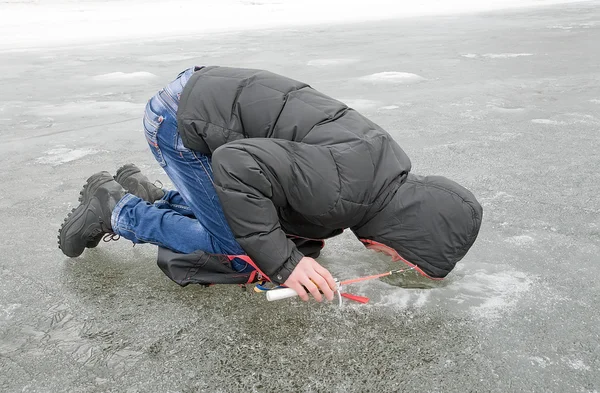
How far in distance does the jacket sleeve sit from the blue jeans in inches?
13.9

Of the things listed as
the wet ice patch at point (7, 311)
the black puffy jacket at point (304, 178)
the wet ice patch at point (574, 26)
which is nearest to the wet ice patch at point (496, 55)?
the wet ice patch at point (574, 26)

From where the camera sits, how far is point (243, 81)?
7.33 ft

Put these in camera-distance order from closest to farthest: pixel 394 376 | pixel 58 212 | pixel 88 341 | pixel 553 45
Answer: pixel 394 376 → pixel 88 341 → pixel 58 212 → pixel 553 45

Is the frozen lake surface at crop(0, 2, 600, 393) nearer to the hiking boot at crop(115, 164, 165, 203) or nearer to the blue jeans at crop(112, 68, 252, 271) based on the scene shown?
the blue jeans at crop(112, 68, 252, 271)

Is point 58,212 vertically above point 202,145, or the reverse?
point 202,145

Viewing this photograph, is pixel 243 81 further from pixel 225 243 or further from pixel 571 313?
pixel 571 313

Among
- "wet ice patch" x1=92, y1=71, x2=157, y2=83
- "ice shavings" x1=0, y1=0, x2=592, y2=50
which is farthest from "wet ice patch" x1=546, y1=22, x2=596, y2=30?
"wet ice patch" x1=92, y1=71, x2=157, y2=83

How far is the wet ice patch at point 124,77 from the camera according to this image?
6516 mm

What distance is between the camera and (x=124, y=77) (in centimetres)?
669

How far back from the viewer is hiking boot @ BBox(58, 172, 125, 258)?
254 centimetres

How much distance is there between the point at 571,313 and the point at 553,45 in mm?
6997

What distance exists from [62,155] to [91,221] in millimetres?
1564

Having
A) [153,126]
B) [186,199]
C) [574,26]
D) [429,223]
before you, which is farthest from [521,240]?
[574,26]

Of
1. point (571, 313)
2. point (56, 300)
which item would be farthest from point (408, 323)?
point (56, 300)
